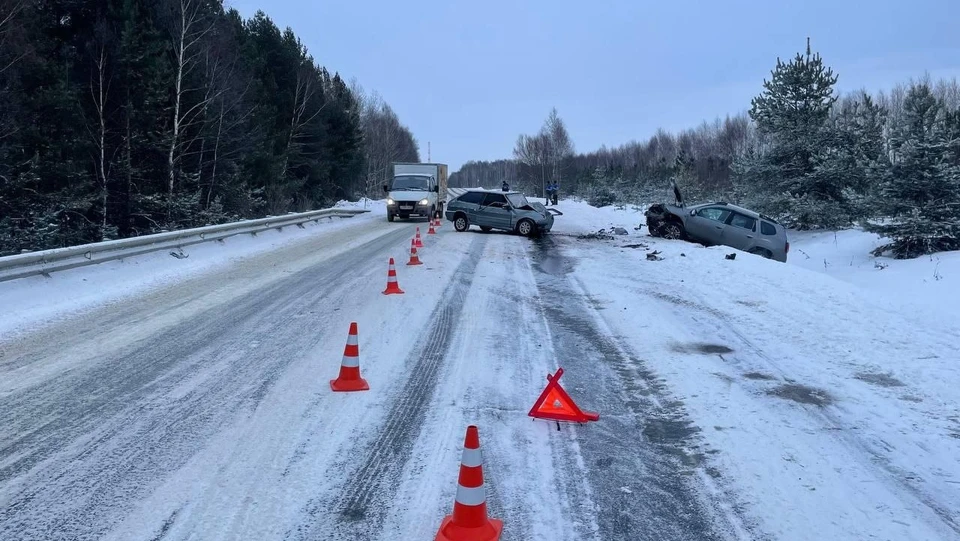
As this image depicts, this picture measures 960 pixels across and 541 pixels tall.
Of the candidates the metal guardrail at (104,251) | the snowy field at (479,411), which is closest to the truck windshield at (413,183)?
the metal guardrail at (104,251)

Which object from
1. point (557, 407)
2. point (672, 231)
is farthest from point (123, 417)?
point (672, 231)

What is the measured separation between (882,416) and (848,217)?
22.1 m

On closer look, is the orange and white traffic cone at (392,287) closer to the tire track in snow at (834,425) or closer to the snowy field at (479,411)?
the snowy field at (479,411)

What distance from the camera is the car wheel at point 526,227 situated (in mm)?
23375

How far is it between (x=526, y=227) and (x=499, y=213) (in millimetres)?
1167

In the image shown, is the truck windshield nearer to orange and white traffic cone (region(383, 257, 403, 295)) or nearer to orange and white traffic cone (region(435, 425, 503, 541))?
orange and white traffic cone (region(383, 257, 403, 295))

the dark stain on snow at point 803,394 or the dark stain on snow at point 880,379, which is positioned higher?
the dark stain on snow at point 880,379

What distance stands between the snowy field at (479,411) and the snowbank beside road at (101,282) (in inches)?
3.3

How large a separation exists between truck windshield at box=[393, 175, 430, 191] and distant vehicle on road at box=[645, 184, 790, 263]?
43.0 feet

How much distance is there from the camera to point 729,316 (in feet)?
31.7

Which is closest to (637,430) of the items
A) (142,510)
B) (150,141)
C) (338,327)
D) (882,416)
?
(882,416)

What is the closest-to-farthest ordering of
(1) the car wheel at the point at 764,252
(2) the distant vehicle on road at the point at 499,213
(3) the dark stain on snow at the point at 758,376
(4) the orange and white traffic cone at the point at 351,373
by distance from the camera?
(4) the orange and white traffic cone at the point at 351,373, (3) the dark stain on snow at the point at 758,376, (1) the car wheel at the point at 764,252, (2) the distant vehicle on road at the point at 499,213

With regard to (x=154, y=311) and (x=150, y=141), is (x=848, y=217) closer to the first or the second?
(x=154, y=311)

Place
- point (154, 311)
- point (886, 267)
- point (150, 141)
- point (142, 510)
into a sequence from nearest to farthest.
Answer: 1. point (142, 510)
2. point (154, 311)
3. point (886, 267)
4. point (150, 141)
